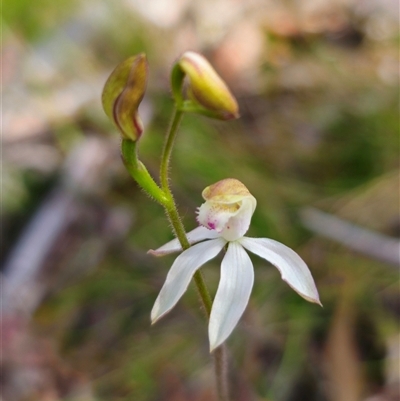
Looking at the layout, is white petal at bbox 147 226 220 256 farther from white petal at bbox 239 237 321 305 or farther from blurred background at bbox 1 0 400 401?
blurred background at bbox 1 0 400 401

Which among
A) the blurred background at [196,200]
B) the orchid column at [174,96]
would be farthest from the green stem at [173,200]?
the blurred background at [196,200]

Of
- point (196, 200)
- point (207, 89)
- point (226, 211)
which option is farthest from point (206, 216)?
point (196, 200)

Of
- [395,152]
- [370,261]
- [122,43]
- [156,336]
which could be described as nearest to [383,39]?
[395,152]

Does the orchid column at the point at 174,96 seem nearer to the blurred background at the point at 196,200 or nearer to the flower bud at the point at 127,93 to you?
the flower bud at the point at 127,93

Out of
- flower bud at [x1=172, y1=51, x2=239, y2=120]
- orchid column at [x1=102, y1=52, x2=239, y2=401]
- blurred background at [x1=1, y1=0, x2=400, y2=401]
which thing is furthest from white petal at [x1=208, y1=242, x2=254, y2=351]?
blurred background at [x1=1, y1=0, x2=400, y2=401]

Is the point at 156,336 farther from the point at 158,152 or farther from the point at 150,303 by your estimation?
the point at 158,152

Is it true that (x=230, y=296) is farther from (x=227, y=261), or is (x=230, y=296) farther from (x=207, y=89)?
(x=207, y=89)
